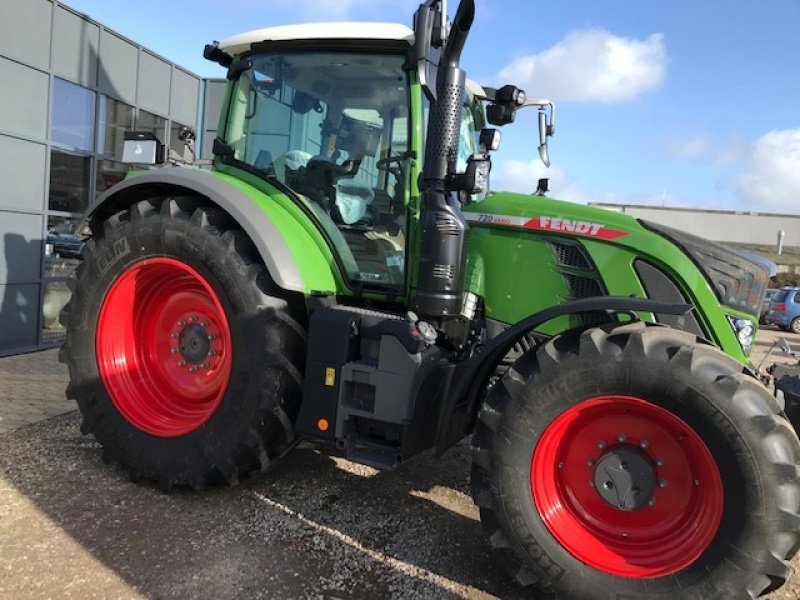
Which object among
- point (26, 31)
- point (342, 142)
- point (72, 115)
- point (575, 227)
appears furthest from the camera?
point (72, 115)

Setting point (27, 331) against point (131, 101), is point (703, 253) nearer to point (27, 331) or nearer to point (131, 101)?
point (27, 331)

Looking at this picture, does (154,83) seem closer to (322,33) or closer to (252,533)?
(322,33)

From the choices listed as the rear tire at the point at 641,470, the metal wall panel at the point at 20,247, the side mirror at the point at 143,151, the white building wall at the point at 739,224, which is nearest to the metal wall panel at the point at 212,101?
the metal wall panel at the point at 20,247

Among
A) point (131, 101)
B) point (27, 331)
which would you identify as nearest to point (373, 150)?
point (27, 331)

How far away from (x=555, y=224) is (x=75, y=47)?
20.8 feet

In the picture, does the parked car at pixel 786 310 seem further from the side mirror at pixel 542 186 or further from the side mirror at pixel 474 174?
the side mirror at pixel 474 174

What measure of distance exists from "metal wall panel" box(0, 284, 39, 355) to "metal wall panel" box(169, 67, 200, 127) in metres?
3.30

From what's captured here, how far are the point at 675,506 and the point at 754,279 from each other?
116 cm

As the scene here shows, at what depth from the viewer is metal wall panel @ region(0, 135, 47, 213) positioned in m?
6.41

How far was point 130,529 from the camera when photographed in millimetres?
3176

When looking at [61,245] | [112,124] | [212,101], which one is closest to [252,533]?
[61,245]

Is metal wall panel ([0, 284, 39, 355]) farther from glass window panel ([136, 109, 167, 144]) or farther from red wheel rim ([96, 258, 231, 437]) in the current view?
red wheel rim ([96, 258, 231, 437])

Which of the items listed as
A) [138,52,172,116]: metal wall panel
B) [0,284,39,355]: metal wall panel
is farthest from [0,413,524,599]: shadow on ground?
[138,52,172,116]: metal wall panel

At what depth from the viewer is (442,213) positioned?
3.14 metres
